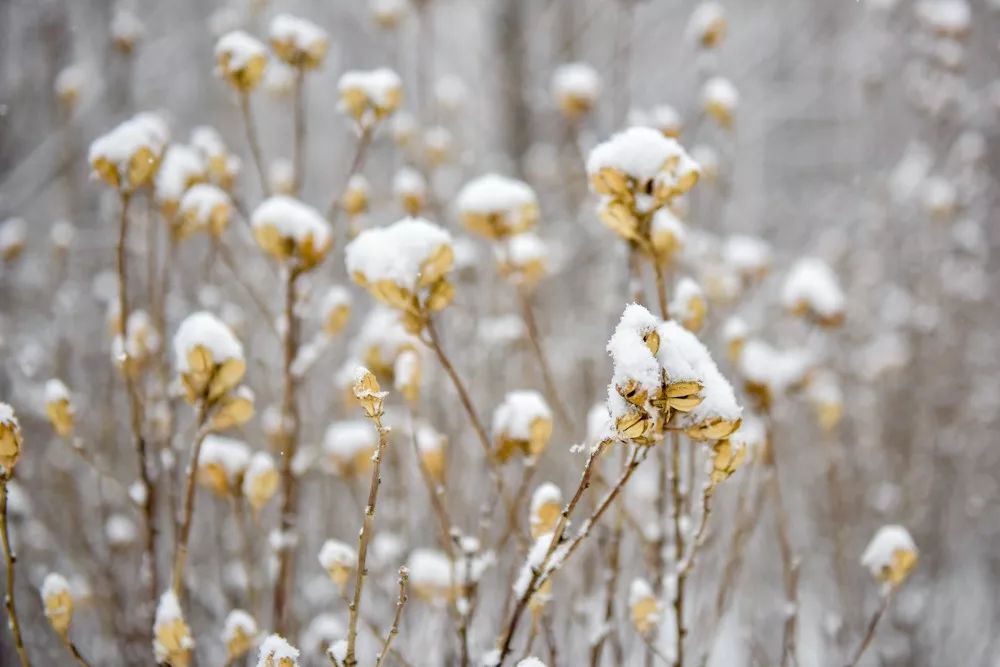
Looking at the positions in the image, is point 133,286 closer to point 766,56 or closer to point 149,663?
point 149,663

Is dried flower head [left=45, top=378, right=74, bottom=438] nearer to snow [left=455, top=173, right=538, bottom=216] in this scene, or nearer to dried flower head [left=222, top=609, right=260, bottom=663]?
dried flower head [left=222, top=609, right=260, bottom=663]

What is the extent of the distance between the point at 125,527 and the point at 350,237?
3.34ft

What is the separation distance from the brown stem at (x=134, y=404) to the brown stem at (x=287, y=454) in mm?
193

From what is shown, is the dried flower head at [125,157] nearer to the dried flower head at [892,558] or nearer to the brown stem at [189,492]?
the brown stem at [189,492]

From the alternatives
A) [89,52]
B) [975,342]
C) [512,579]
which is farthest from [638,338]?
[89,52]

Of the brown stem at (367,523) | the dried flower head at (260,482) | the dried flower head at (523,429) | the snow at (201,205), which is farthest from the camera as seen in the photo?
the snow at (201,205)

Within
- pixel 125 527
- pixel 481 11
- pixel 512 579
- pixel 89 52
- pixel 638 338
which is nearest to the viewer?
pixel 638 338

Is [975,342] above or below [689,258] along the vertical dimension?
above

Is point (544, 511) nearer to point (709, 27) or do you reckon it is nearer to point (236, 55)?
point (236, 55)

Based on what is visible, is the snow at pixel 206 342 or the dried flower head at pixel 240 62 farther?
the dried flower head at pixel 240 62

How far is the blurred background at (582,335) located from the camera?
1662 mm

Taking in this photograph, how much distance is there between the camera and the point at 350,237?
4.74 ft

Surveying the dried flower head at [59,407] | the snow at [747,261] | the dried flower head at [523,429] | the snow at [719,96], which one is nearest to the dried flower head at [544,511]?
the dried flower head at [523,429]

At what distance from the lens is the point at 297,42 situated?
3.89 feet
